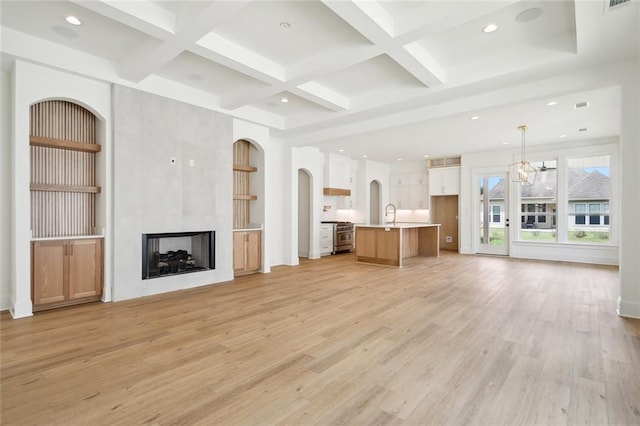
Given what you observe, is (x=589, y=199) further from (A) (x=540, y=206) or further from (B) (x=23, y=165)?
(B) (x=23, y=165)

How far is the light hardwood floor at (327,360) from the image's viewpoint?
1.92m

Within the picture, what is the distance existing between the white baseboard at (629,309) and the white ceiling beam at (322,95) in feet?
15.2

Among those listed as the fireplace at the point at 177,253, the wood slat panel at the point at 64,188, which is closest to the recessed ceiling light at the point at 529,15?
the fireplace at the point at 177,253

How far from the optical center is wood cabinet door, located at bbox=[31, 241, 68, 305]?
12.5ft

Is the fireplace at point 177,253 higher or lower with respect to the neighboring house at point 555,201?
lower

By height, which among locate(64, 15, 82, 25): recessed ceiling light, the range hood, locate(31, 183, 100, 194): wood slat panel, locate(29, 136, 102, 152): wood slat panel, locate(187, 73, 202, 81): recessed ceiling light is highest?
locate(64, 15, 82, 25): recessed ceiling light

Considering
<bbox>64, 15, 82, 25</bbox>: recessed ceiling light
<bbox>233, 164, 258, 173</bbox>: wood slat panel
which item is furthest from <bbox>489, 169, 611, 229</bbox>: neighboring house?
<bbox>64, 15, 82, 25</bbox>: recessed ceiling light

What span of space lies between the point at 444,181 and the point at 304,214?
471cm

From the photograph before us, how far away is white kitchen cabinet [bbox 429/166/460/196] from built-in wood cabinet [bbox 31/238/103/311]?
360 inches

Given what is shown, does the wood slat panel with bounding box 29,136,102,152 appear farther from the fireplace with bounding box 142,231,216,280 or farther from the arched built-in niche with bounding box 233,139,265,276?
the arched built-in niche with bounding box 233,139,265,276

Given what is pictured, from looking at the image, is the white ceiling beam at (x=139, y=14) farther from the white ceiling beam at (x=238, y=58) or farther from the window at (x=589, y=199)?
the window at (x=589, y=199)

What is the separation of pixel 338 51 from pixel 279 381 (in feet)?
11.8

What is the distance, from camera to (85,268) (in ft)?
13.7

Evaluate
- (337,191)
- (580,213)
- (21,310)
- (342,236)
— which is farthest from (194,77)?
(580,213)
